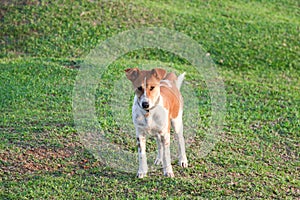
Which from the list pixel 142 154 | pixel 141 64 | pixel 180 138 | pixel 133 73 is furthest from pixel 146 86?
pixel 141 64

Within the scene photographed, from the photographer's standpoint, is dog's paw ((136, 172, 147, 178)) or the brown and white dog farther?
dog's paw ((136, 172, 147, 178))

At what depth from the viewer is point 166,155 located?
7223 millimetres

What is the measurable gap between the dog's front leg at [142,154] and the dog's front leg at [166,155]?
0.82ft

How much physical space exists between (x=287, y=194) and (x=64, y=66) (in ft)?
20.7

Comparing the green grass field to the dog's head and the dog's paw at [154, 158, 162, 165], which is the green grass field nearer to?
the dog's paw at [154, 158, 162, 165]

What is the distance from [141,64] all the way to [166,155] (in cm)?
556

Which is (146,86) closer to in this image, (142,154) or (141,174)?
(142,154)

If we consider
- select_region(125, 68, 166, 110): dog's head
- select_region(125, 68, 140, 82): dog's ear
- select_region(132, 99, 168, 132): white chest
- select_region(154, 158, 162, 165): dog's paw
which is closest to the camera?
select_region(125, 68, 166, 110): dog's head

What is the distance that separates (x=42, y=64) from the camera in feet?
39.9

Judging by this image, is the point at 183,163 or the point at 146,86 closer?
the point at 146,86

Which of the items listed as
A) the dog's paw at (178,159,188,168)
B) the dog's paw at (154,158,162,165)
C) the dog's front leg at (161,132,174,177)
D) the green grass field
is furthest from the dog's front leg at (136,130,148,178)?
the dog's paw at (178,159,188,168)

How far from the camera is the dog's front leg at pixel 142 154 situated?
704 centimetres

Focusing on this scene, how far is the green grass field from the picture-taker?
24.3ft

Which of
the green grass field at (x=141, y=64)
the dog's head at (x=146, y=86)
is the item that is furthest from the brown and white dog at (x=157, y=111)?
the green grass field at (x=141, y=64)
